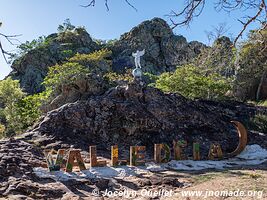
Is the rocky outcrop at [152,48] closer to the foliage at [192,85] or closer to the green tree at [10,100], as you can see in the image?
the green tree at [10,100]

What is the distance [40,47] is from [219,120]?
2627 centimetres

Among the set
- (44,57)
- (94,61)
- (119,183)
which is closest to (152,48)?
(94,61)

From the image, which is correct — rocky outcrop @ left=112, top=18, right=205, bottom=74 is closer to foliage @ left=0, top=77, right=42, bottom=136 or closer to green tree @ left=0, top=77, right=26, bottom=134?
green tree @ left=0, top=77, right=26, bottom=134

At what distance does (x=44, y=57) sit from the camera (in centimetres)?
3309

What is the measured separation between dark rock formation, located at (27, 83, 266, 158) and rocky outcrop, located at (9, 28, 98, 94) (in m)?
→ 21.0

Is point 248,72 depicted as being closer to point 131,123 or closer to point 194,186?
point 131,123

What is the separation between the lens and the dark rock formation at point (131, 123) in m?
10.7

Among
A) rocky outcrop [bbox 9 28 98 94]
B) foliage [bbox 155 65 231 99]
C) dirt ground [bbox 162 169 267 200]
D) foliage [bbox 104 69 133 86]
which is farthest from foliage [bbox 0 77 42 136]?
dirt ground [bbox 162 169 267 200]

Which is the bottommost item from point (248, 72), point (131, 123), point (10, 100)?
point (131, 123)

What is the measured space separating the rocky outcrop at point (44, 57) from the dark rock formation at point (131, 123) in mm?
→ 20967

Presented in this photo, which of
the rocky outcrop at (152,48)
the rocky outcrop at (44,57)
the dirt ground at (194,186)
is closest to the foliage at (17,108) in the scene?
the rocky outcrop at (44,57)

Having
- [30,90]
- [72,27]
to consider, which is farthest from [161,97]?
[72,27]

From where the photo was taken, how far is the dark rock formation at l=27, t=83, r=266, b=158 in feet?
35.0

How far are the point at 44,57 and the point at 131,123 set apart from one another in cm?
2450
